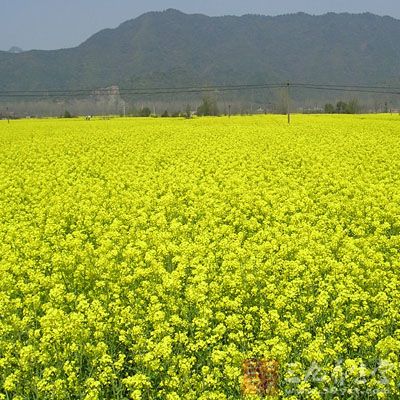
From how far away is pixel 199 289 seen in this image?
6.87m

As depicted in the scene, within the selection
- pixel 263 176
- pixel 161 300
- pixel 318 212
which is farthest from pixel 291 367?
pixel 263 176

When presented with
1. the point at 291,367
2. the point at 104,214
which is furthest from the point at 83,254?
the point at 291,367

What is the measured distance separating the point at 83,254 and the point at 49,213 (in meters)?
3.88

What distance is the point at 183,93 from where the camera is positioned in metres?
199

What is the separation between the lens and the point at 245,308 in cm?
648

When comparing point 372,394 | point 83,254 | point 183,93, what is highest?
point 183,93

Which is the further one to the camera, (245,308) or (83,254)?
(83,254)

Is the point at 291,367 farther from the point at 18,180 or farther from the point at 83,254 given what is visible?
the point at 18,180

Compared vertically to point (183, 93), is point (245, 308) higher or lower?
lower

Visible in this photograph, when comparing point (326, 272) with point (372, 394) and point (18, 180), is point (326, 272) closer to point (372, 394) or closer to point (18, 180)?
point (372, 394)

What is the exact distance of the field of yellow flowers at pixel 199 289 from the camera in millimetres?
5246

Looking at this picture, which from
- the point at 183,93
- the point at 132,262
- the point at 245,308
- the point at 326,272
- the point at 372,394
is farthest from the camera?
the point at 183,93

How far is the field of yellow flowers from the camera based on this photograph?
5.25 meters

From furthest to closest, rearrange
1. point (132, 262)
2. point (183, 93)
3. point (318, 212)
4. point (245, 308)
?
point (183, 93)
point (318, 212)
point (132, 262)
point (245, 308)
